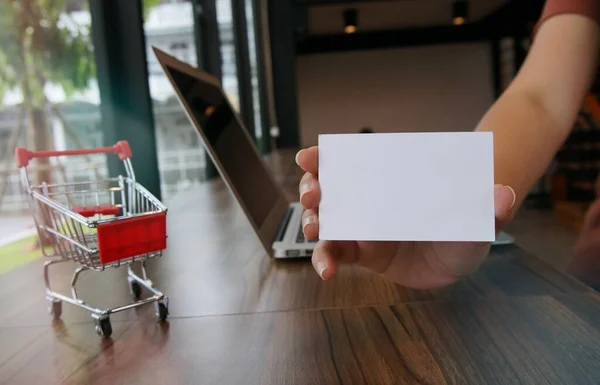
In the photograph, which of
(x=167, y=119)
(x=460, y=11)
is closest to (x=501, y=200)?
(x=167, y=119)

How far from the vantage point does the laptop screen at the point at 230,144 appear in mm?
688

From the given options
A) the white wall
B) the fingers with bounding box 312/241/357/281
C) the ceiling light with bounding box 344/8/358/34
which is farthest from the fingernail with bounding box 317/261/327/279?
the white wall

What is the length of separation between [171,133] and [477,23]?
6856mm

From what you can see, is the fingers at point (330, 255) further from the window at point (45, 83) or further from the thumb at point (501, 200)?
the window at point (45, 83)

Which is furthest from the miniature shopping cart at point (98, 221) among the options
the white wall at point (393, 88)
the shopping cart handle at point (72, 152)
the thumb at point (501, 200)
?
the white wall at point (393, 88)

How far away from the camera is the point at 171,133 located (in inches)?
25.4

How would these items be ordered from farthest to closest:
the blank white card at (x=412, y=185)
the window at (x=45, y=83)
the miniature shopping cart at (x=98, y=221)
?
the window at (x=45, y=83)
the miniature shopping cart at (x=98, y=221)
the blank white card at (x=412, y=185)

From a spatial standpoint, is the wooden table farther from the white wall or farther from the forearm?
the white wall

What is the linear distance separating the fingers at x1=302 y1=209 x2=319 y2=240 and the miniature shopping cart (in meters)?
0.13

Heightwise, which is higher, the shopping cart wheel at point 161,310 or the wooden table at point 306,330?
the shopping cart wheel at point 161,310

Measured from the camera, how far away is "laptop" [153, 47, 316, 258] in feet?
2.17

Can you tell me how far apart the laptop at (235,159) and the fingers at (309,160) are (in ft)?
1.02

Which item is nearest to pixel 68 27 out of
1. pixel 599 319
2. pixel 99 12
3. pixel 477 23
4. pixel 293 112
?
pixel 99 12

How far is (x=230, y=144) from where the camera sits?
2.66 ft
